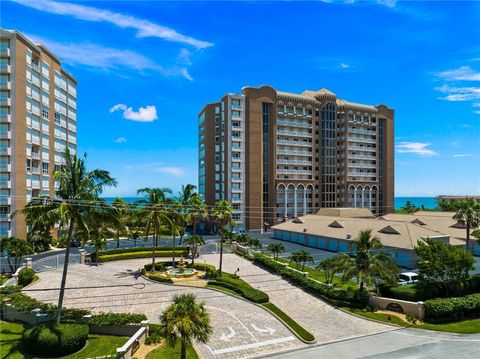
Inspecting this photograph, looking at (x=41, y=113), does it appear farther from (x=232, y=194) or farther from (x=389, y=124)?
(x=389, y=124)

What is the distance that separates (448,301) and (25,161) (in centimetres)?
7099

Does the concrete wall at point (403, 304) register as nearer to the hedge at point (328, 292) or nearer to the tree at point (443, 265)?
the hedge at point (328, 292)

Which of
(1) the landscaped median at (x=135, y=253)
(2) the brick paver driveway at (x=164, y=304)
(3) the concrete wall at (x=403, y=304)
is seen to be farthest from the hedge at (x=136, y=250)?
(3) the concrete wall at (x=403, y=304)

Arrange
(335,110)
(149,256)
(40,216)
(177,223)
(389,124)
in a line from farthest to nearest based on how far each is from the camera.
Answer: (389,124)
(335,110)
(149,256)
(177,223)
(40,216)

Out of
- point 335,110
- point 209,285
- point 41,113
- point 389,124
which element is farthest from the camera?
point 389,124

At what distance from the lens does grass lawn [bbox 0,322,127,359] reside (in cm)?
2278

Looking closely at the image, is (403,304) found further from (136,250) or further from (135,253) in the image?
(136,250)

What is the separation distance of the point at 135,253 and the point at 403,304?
1615 inches

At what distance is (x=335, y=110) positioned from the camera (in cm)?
10581

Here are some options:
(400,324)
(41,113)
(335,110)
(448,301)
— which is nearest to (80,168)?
(400,324)

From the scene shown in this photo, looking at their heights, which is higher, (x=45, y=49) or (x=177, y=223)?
(x=45, y=49)

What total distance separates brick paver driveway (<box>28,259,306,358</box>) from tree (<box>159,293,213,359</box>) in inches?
228

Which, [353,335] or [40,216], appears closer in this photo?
[40,216]

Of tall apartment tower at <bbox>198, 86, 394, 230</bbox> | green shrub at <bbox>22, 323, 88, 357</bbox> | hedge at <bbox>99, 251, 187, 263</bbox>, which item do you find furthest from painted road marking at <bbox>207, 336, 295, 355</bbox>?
tall apartment tower at <bbox>198, 86, 394, 230</bbox>
